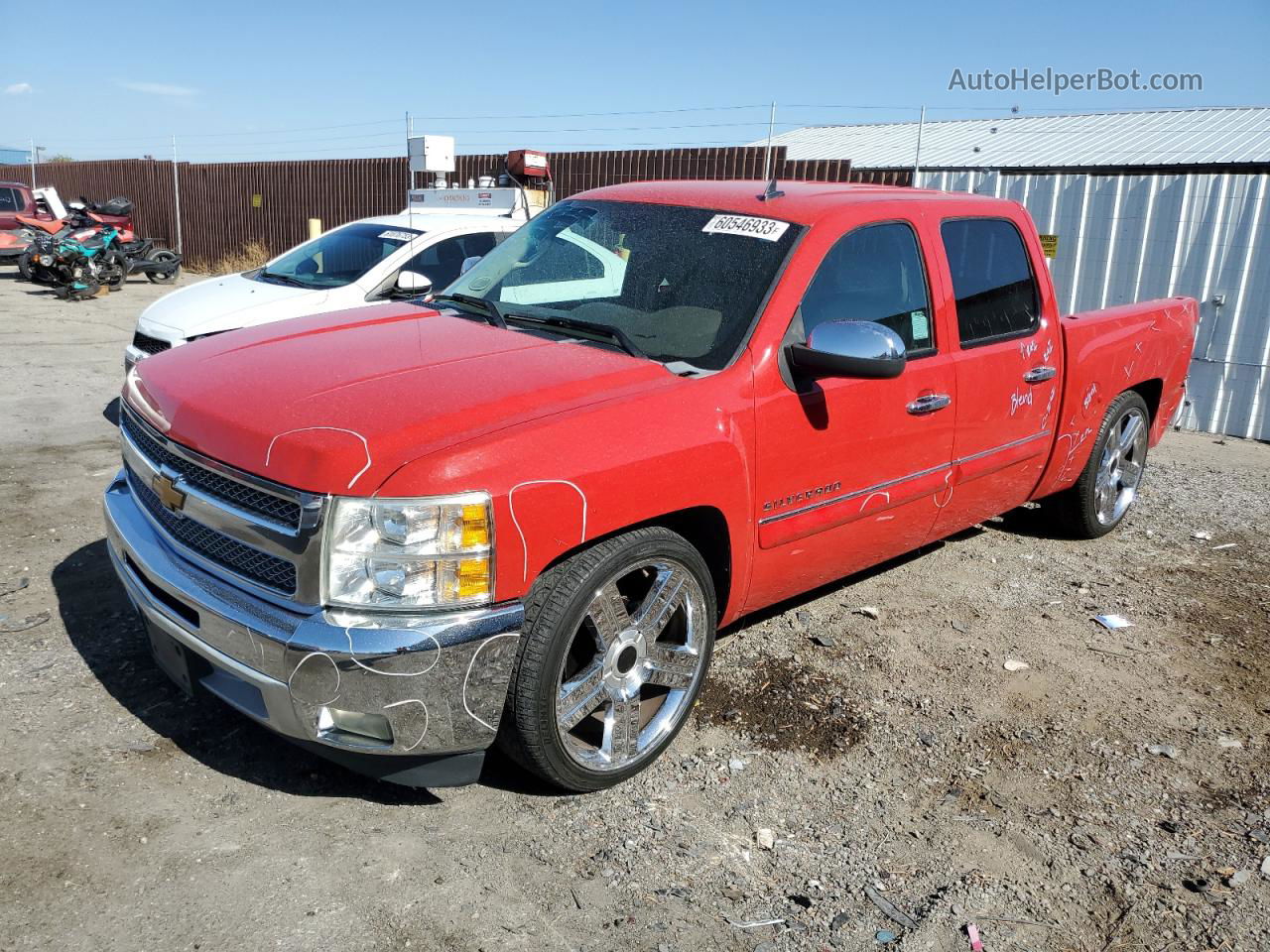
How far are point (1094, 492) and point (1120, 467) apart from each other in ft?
1.57

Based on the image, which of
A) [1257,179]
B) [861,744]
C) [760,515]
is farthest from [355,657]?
[1257,179]

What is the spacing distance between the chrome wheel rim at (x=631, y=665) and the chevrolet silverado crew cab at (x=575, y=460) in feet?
0.03

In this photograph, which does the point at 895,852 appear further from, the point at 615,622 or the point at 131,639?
the point at 131,639

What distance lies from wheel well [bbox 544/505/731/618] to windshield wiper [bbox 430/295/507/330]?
1081mm

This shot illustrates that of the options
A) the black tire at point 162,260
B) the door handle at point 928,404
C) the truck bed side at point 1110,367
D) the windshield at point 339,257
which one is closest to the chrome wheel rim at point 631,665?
the door handle at point 928,404

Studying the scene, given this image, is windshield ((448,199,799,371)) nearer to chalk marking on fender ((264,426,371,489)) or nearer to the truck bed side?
chalk marking on fender ((264,426,371,489))

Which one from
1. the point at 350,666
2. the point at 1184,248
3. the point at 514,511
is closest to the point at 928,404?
the point at 514,511

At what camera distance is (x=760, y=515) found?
12.2ft

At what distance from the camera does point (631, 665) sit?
3.46 metres

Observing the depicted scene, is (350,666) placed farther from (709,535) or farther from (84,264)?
(84,264)

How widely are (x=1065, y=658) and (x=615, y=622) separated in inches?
97.1

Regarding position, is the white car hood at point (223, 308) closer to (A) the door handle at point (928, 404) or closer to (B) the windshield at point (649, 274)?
(B) the windshield at point (649, 274)

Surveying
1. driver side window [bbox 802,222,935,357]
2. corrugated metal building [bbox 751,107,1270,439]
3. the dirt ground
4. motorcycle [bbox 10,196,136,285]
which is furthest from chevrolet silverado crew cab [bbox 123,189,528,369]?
motorcycle [bbox 10,196,136,285]

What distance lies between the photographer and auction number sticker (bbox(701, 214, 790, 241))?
158 inches
